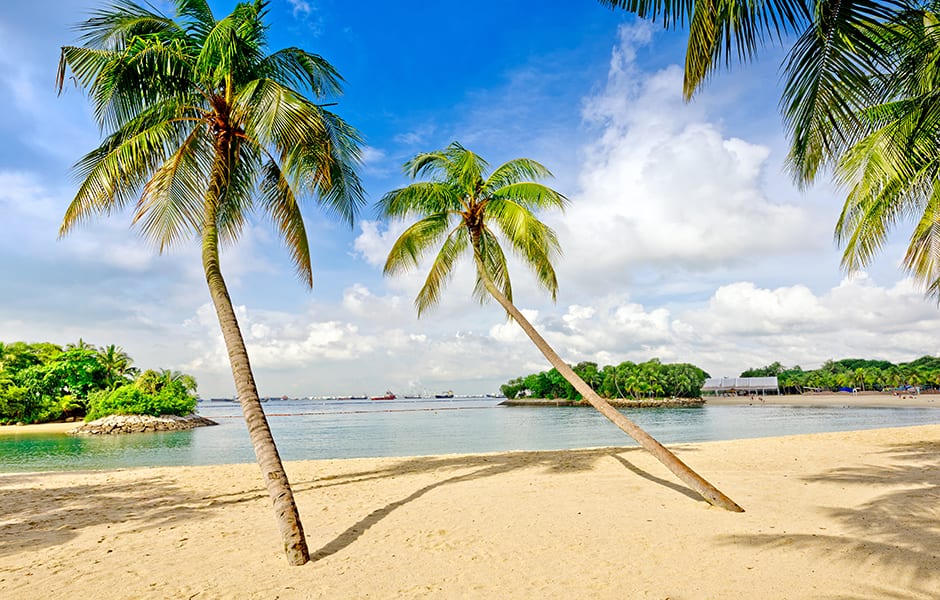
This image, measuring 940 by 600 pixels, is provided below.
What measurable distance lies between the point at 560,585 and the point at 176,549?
4.58m

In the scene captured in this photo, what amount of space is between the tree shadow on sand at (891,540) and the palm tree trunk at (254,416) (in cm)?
491

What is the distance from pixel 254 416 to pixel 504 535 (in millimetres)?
3559

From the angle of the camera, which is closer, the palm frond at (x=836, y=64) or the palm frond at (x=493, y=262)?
the palm frond at (x=836, y=64)

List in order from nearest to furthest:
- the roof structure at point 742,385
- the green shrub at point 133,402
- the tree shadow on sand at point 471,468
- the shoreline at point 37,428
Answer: the tree shadow on sand at point 471,468
the shoreline at point 37,428
the green shrub at point 133,402
the roof structure at point 742,385

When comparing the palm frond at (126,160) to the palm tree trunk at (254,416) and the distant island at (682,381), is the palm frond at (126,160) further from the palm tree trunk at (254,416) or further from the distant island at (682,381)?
the distant island at (682,381)

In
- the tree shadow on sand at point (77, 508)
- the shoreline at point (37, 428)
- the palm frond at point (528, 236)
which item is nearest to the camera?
the tree shadow on sand at point (77, 508)

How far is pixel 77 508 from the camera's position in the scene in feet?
28.7

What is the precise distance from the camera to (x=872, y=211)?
10.7 metres

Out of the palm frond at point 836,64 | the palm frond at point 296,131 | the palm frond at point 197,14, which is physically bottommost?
the palm frond at point 836,64

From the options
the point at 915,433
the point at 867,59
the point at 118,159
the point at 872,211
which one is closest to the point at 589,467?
the point at 872,211

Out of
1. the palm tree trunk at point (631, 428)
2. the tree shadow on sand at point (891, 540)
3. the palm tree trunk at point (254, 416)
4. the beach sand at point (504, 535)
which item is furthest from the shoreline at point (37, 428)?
the tree shadow on sand at point (891, 540)

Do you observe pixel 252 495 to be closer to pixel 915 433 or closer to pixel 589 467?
pixel 589 467

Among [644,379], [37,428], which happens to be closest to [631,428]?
[37,428]

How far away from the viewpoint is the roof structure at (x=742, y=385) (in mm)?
114812
